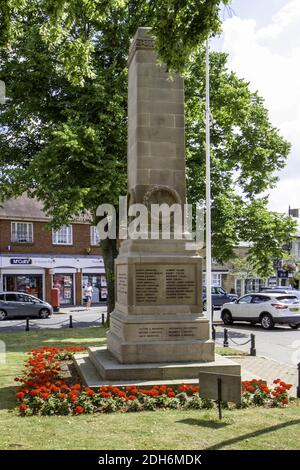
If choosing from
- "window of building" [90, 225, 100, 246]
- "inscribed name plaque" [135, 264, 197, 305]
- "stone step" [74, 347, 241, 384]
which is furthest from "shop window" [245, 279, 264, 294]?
"stone step" [74, 347, 241, 384]

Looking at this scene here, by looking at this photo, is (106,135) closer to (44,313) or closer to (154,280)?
(154,280)

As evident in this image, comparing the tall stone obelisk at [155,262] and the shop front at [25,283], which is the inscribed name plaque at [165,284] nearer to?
the tall stone obelisk at [155,262]

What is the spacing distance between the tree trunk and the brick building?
16.5 m

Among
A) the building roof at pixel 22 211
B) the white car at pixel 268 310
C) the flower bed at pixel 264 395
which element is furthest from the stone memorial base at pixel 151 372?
the building roof at pixel 22 211

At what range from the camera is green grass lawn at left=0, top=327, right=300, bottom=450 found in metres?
6.29

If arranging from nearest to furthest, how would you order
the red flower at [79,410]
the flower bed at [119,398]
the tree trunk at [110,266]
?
the red flower at [79,410] < the flower bed at [119,398] < the tree trunk at [110,266]

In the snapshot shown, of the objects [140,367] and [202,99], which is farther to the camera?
[202,99]

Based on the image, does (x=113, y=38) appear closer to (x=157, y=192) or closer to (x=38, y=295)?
(x=157, y=192)

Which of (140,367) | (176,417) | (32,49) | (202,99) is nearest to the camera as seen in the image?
(176,417)

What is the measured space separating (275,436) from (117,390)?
2.81m

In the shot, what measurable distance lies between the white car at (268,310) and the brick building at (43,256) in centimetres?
1748

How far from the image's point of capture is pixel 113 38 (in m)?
21.2

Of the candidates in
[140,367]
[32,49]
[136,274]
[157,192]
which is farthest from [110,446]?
[32,49]

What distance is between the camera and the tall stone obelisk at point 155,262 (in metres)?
10.3
